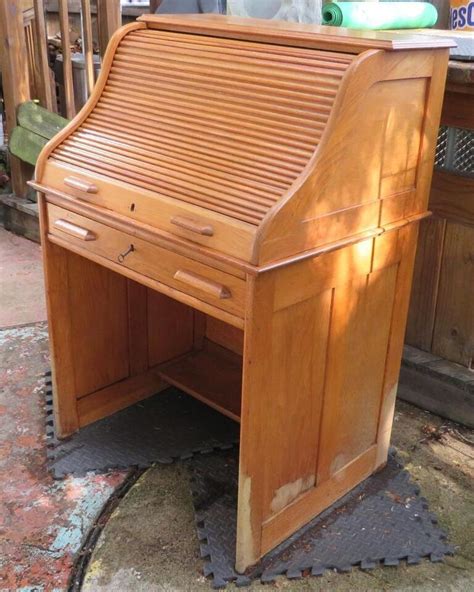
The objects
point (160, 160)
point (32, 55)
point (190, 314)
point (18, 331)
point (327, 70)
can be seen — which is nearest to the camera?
point (327, 70)

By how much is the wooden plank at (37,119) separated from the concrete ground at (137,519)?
7.27 feet

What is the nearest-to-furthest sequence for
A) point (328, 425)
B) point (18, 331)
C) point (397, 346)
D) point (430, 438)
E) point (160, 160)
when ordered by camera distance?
1. point (160, 160)
2. point (328, 425)
3. point (397, 346)
4. point (430, 438)
5. point (18, 331)

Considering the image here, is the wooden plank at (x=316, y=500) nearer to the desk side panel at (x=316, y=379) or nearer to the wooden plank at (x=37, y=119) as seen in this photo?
the desk side panel at (x=316, y=379)

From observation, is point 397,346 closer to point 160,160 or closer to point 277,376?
point 277,376

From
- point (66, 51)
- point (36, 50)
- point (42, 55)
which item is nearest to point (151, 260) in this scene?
point (66, 51)

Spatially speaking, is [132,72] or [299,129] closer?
[299,129]

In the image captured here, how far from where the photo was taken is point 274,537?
7.85 feet

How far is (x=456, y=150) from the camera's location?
2902 mm

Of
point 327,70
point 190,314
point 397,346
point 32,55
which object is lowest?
point 190,314

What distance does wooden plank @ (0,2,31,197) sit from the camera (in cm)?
484

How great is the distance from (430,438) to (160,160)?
168cm

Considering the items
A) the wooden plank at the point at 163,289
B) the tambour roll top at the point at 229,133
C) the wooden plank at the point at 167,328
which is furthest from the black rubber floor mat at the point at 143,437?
the tambour roll top at the point at 229,133

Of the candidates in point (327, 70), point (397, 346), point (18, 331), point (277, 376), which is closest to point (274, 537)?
point (277, 376)

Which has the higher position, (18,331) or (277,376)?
(277,376)
